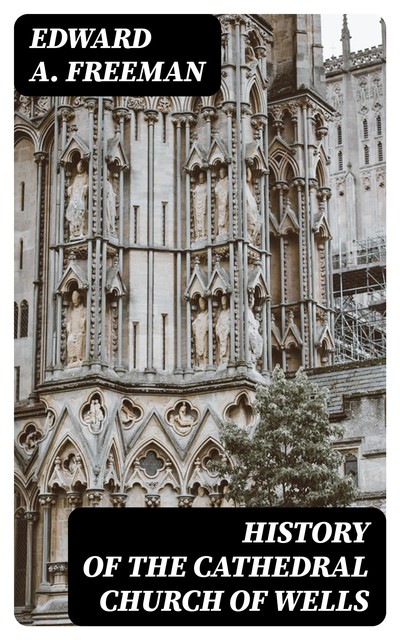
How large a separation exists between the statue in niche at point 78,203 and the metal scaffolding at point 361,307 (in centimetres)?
764

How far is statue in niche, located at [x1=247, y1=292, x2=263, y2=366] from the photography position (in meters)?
28.1

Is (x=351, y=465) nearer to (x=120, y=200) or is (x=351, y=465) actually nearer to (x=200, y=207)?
(x=200, y=207)

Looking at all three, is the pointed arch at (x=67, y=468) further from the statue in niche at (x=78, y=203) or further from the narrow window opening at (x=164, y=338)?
the statue in niche at (x=78, y=203)

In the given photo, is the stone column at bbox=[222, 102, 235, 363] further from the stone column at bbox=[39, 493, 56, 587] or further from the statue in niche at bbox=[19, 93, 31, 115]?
the stone column at bbox=[39, 493, 56, 587]

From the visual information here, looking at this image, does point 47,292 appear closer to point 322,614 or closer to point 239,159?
point 239,159

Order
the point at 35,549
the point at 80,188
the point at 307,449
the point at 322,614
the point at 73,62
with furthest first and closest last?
the point at 80,188 < the point at 35,549 < the point at 307,449 < the point at 73,62 < the point at 322,614

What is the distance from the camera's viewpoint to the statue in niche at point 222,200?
28688 millimetres

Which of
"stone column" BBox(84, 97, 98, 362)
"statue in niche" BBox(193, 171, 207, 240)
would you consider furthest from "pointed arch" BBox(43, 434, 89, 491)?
"statue in niche" BBox(193, 171, 207, 240)

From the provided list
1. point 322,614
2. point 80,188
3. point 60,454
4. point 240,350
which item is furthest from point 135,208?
point 322,614

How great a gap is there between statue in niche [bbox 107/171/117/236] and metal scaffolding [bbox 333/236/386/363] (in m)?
6.96

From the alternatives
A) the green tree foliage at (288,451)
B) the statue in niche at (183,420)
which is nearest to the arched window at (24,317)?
the statue in niche at (183,420)

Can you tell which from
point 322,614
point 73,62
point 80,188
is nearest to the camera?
point 322,614

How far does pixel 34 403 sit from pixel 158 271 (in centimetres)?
395

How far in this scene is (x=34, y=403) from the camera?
2752 centimetres
